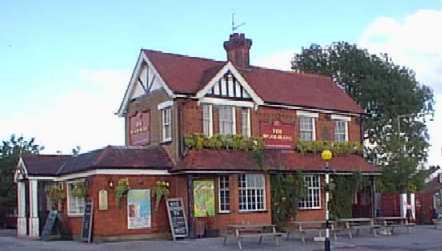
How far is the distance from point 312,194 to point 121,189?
11.0 metres

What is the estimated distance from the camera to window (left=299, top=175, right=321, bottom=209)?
120ft

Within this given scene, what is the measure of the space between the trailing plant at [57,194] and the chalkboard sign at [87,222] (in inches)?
126

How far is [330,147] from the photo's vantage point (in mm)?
38531

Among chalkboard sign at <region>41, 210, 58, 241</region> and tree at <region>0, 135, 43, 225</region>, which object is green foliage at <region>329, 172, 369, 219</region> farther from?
tree at <region>0, 135, 43, 225</region>

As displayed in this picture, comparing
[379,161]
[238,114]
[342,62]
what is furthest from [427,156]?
[238,114]

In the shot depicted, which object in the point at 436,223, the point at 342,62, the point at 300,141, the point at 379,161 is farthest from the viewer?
the point at 342,62

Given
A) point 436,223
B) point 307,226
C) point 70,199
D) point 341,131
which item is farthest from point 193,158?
point 436,223

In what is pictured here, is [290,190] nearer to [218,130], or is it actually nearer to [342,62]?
[218,130]

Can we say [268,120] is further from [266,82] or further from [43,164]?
[43,164]

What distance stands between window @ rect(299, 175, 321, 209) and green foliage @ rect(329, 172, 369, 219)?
30.7 inches

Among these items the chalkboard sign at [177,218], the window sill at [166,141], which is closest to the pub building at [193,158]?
the window sill at [166,141]

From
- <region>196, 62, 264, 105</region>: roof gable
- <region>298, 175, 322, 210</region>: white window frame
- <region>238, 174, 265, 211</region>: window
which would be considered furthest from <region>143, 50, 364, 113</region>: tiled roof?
<region>238, 174, 265, 211</region>: window

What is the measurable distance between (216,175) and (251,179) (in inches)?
83.9

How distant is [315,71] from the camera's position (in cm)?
6359
